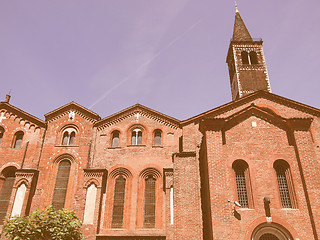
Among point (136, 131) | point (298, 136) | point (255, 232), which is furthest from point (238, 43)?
point (255, 232)

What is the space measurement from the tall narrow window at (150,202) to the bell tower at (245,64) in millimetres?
13993

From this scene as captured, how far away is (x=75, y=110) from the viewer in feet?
79.2

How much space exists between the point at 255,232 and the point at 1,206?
18196mm

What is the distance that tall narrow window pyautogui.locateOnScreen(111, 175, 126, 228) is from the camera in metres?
19.4

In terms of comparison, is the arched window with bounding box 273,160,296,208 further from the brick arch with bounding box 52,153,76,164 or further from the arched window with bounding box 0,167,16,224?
the arched window with bounding box 0,167,16,224

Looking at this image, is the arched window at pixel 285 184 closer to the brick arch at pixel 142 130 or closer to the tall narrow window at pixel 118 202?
the brick arch at pixel 142 130

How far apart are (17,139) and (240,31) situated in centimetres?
2900

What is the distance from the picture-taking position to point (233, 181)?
14.5 meters

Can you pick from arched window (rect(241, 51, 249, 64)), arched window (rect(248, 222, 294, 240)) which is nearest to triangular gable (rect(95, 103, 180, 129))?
arched window (rect(248, 222, 294, 240))

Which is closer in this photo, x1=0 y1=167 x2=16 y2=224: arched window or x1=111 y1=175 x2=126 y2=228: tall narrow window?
x1=111 y1=175 x2=126 y2=228: tall narrow window

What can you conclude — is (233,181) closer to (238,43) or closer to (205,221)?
(205,221)

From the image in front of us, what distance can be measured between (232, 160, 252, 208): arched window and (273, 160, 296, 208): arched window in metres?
1.68

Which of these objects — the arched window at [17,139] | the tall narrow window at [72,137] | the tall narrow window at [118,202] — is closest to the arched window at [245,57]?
the tall narrow window at [118,202]

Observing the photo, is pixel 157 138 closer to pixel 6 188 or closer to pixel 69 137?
pixel 69 137
